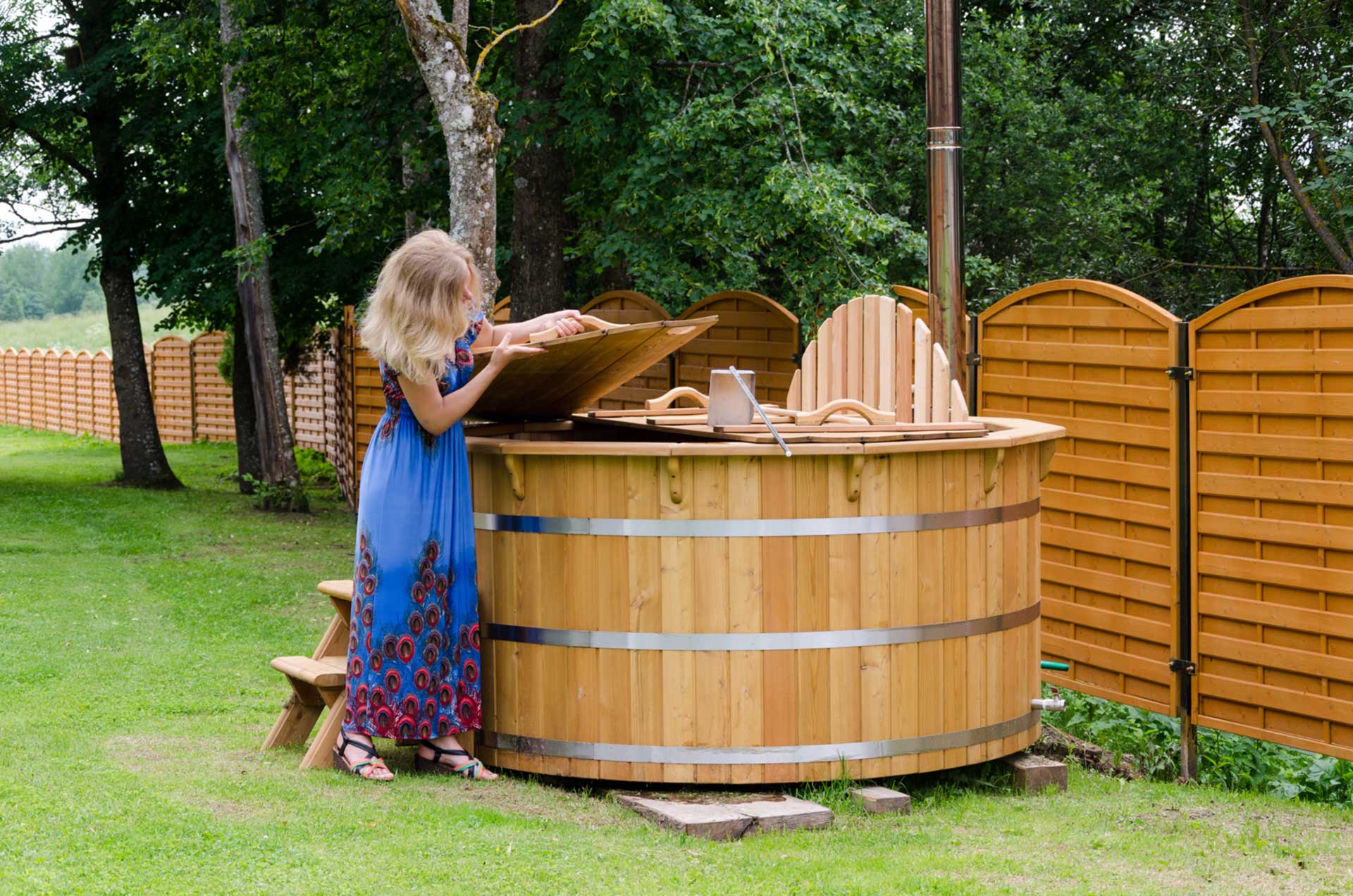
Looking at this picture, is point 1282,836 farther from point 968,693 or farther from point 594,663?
point 594,663

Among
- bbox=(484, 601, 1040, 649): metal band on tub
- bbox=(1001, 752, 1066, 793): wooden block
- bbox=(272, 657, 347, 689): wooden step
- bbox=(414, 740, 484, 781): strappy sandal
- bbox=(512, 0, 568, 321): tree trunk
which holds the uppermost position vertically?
bbox=(512, 0, 568, 321): tree trunk

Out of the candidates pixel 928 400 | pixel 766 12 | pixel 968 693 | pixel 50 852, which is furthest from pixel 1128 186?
pixel 50 852

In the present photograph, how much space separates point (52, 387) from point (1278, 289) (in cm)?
2847

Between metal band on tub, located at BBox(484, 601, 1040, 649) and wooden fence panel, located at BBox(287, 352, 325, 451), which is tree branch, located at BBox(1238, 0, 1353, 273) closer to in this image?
metal band on tub, located at BBox(484, 601, 1040, 649)

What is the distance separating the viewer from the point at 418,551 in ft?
16.0

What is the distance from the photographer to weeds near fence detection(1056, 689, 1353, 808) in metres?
6.33

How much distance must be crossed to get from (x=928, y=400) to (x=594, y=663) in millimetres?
2139

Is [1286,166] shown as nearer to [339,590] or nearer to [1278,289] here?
[1278,289]

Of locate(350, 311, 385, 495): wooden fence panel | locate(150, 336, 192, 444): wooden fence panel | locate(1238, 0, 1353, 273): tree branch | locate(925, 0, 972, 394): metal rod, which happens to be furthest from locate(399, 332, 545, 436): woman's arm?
locate(150, 336, 192, 444): wooden fence panel

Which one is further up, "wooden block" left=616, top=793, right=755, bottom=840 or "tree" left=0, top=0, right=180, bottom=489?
"tree" left=0, top=0, right=180, bottom=489

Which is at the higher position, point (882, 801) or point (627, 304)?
point (627, 304)

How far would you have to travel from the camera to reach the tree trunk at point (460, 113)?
27.5ft

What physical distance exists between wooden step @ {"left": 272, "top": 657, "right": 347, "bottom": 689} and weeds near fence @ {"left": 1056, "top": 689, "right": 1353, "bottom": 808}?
11.1 feet

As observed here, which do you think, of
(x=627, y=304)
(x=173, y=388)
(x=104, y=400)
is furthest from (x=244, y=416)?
(x=104, y=400)
